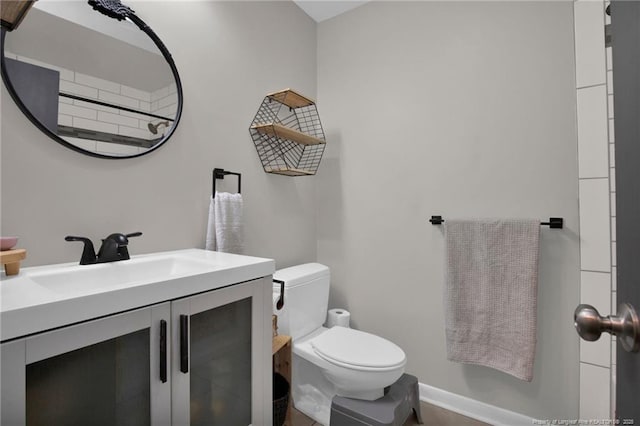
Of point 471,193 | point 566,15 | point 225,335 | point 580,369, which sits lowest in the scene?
point 580,369

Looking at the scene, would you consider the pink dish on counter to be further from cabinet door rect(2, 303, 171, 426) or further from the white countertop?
cabinet door rect(2, 303, 171, 426)

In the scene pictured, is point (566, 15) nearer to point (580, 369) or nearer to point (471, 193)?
point (471, 193)

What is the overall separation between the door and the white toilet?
997 millimetres

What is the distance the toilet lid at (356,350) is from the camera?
139 cm

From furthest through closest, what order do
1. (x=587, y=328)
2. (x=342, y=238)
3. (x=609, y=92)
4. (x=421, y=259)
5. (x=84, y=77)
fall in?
(x=342, y=238)
(x=421, y=259)
(x=609, y=92)
(x=84, y=77)
(x=587, y=328)

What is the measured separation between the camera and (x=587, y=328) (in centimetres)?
48

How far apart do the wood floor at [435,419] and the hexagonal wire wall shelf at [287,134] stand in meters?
1.39

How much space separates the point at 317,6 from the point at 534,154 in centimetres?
169

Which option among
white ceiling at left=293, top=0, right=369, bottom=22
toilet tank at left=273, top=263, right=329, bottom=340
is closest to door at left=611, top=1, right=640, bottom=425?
toilet tank at left=273, top=263, right=329, bottom=340

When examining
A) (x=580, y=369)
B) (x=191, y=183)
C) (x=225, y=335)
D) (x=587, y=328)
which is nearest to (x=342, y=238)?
(x=191, y=183)

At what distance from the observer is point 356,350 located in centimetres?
150

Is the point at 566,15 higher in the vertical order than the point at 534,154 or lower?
higher

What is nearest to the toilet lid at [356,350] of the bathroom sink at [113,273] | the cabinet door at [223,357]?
the cabinet door at [223,357]

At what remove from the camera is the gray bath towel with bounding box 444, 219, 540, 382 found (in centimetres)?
149
